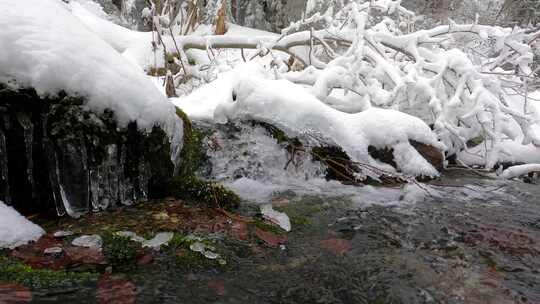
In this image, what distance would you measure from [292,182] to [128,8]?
35.7ft

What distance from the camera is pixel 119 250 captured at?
178 cm

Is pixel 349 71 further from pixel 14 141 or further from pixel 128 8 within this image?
pixel 128 8

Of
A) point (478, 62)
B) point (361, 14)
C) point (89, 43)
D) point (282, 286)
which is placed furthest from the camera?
point (478, 62)

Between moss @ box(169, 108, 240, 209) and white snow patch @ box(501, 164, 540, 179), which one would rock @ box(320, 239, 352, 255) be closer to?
moss @ box(169, 108, 240, 209)

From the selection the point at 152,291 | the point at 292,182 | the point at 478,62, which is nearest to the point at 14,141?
the point at 152,291

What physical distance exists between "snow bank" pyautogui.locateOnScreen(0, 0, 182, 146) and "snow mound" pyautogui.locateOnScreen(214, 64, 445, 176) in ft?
3.65

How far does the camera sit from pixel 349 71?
4.09 meters

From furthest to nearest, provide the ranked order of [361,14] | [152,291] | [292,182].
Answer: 1. [361,14]
2. [292,182]
3. [152,291]

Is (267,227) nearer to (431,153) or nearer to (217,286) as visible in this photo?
(217,286)

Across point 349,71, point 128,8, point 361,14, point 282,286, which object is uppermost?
point 128,8

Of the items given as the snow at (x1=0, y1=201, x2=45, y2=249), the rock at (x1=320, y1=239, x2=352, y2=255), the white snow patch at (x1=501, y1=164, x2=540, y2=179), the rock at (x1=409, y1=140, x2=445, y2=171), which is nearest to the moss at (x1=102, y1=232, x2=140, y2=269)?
the snow at (x1=0, y1=201, x2=45, y2=249)

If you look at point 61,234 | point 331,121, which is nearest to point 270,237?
point 61,234

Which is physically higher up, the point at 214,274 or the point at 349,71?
the point at 349,71

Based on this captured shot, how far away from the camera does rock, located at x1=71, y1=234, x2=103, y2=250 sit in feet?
5.87
